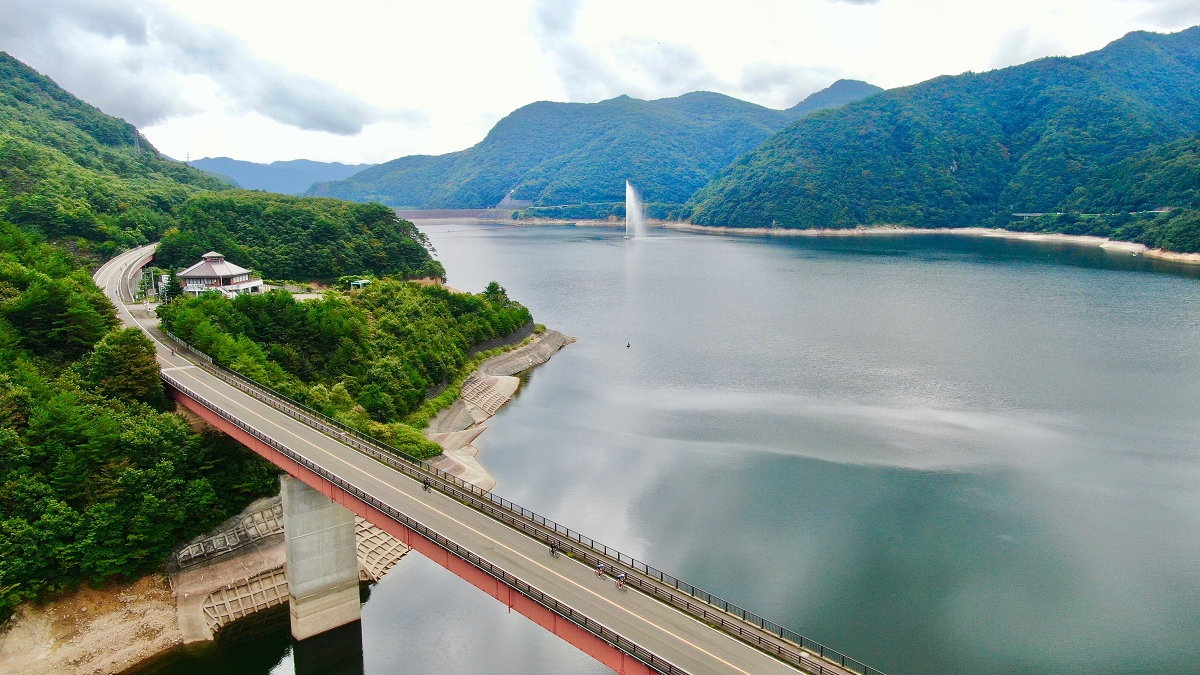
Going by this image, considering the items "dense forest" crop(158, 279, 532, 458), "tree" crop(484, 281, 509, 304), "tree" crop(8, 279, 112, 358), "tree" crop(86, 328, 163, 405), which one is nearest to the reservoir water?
"dense forest" crop(158, 279, 532, 458)

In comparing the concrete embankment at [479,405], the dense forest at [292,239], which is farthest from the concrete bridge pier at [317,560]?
the dense forest at [292,239]

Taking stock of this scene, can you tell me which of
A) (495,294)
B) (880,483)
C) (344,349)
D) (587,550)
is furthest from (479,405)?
(587,550)

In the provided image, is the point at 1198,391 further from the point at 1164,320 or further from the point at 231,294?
the point at 231,294

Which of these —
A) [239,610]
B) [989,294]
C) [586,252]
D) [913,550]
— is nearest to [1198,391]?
[913,550]

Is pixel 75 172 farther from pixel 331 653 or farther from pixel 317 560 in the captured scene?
pixel 331 653

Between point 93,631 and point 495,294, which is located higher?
point 495,294

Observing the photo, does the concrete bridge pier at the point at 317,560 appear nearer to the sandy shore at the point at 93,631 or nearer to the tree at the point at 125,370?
the sandy shore at the point at 93,631
